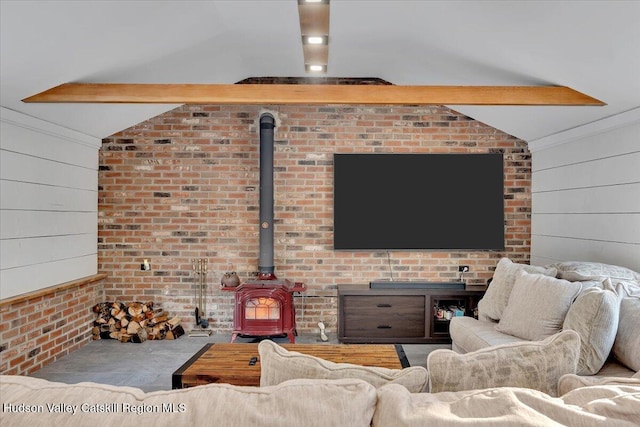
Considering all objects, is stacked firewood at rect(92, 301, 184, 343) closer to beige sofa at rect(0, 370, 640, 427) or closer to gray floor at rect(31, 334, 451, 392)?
gray floor at rect(31, 334, 451, 392)

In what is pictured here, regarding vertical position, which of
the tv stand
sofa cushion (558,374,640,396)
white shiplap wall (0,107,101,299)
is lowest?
the tv stand

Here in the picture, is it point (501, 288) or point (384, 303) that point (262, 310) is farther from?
point (501, 288)

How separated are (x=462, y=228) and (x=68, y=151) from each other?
388 cm

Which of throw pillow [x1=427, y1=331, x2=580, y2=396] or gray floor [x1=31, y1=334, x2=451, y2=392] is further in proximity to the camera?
gray floor [x1=31, y1=334, x2=451, y2=392]

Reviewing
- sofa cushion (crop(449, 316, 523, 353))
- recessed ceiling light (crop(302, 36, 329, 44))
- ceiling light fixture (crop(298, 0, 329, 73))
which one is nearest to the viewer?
ceiling light fixture (crop(298, 0, 329, 73))

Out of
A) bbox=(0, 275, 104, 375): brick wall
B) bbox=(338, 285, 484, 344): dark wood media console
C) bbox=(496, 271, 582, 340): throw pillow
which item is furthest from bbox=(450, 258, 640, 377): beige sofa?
bbox=(0, 275, 104, 375): brick wall

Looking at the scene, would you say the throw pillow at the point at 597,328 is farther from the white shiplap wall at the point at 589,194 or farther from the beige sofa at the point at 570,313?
the white shiplap wall at the point at 589,194

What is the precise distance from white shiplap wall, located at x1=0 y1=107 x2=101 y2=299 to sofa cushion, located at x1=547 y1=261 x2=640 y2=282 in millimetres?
3982

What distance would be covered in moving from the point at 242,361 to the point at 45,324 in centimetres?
221

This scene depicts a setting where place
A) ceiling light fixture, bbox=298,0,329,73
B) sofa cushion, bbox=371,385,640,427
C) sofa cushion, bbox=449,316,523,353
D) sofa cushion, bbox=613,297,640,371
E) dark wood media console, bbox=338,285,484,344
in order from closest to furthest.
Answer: sofa cushion, bbox=371,385,640,427 < sofa cushion, bbox=613,297,640,371 < ceiling light fixture, bbox=298,0,329,73 < sofa cushion, bbox=449,316,523,353 < dark wood media console, bbox=338,285,484,344

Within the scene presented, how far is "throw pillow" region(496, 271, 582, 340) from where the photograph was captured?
2.61 metres

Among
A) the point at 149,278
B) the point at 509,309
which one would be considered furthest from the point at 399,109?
the point at 149,278

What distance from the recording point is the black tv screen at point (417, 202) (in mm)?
4656

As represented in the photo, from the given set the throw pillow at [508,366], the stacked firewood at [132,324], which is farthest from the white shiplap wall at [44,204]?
the throw pillow at [508,366]
